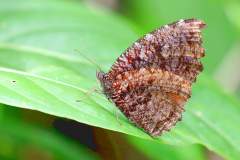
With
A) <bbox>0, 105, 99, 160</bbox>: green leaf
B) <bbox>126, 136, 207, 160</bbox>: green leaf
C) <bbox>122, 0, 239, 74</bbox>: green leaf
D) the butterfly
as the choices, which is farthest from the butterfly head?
<bbox>122, 0, 239, 74</bbox>: green leaf

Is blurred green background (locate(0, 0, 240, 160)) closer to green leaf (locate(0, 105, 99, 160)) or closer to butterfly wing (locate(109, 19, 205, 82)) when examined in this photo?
green leaf (locate(0, 105, 99, 160))

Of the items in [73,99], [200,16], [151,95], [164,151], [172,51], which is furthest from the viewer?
[200,16]

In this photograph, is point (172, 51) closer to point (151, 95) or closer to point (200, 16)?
point (151, 95)

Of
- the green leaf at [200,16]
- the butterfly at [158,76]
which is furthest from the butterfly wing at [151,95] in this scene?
the green leaf at [200,16]

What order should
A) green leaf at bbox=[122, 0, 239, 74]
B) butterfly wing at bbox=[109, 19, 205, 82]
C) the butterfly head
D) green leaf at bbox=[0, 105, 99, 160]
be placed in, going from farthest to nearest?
green leaf at bbox=[122, 0, 239, 74] → green leaf at bbox=[0, 105, 99, 160] → the butterfly head → butterfly wing at bbox=[109, 19, 205, 82]

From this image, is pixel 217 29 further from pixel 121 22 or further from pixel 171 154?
pixel 171 154

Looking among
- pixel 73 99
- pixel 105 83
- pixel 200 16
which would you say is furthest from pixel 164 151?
pixel 200 16
